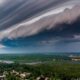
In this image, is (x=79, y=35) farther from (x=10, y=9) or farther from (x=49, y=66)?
(x=10, y=9)

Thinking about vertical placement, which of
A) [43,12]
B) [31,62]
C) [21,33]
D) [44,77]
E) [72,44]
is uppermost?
[43,12]

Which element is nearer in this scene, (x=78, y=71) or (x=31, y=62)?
(x=78, y=71)

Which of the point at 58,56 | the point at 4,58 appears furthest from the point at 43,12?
the point at 4,58

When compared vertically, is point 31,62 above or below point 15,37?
below

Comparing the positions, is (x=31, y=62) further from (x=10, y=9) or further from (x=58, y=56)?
(x=10, y=9)

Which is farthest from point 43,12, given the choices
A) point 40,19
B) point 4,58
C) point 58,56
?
point 4,58

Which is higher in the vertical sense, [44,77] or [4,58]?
[4,58]

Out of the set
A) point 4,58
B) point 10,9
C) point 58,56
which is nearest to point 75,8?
point 58,56

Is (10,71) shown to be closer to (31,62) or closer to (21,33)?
(31,62)
